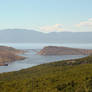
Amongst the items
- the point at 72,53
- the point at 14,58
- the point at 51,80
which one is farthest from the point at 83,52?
the point at 51,80

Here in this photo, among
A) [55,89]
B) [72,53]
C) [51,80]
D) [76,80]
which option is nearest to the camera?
[55,89]

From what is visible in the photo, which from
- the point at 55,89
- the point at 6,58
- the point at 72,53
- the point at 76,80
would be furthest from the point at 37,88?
the point at 72,53

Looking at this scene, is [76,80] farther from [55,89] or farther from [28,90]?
[28,90]

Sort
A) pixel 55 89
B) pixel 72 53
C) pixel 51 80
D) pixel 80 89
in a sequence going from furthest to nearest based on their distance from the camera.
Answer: pixel 72 53 → pixel 51 80 → pixel 55 89 → pixel 80 89

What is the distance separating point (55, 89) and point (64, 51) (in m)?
158

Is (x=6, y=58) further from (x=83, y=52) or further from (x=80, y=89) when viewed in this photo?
(x=80, y=89)

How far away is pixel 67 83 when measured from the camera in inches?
1179

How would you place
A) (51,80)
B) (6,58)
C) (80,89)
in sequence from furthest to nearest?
(6,58) < (51,80) < (80,89)

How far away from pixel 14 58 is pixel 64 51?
64799mm

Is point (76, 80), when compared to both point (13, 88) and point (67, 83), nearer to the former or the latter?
point (67, 83)

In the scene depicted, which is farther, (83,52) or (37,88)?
(83,52)

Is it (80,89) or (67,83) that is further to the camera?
(67,83)

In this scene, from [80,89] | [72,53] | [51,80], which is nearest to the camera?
[80,89]

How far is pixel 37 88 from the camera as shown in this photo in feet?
98.8
